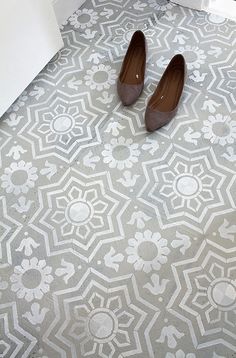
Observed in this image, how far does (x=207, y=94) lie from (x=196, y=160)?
0.28 m

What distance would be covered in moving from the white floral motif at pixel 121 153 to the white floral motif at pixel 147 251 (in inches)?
9.8

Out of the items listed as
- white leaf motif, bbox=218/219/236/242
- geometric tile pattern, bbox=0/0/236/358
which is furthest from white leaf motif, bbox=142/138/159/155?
white leaf motif, bbox=218/219/236/242

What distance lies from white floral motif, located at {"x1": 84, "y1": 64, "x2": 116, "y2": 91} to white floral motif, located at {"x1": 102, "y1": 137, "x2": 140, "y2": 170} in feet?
0.81

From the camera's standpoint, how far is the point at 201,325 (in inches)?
41.5

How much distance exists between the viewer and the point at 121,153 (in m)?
1.34

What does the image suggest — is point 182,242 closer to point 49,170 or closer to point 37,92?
point 49,170

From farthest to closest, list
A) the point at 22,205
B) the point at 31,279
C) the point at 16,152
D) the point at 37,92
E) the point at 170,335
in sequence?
the point at 37,92 → the point at 16,152 → the point at 22,205 → the point at 31,279 → the point at 170,335

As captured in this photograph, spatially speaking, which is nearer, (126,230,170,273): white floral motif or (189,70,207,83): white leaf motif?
(126,230,170,273): white floral motif

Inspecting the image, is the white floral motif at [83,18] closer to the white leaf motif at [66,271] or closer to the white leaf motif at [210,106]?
the white leaf motif at [210,106]

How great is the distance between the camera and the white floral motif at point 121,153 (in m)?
1.32

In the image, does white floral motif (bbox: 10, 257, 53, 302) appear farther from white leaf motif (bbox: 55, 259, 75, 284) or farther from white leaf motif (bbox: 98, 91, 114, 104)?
white leaf motif (bbox: 98, 91, 114, 104)

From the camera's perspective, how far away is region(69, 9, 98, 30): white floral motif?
1651 mm

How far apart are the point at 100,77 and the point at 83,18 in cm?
34

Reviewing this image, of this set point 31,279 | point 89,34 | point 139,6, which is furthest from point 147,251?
point 139,6
